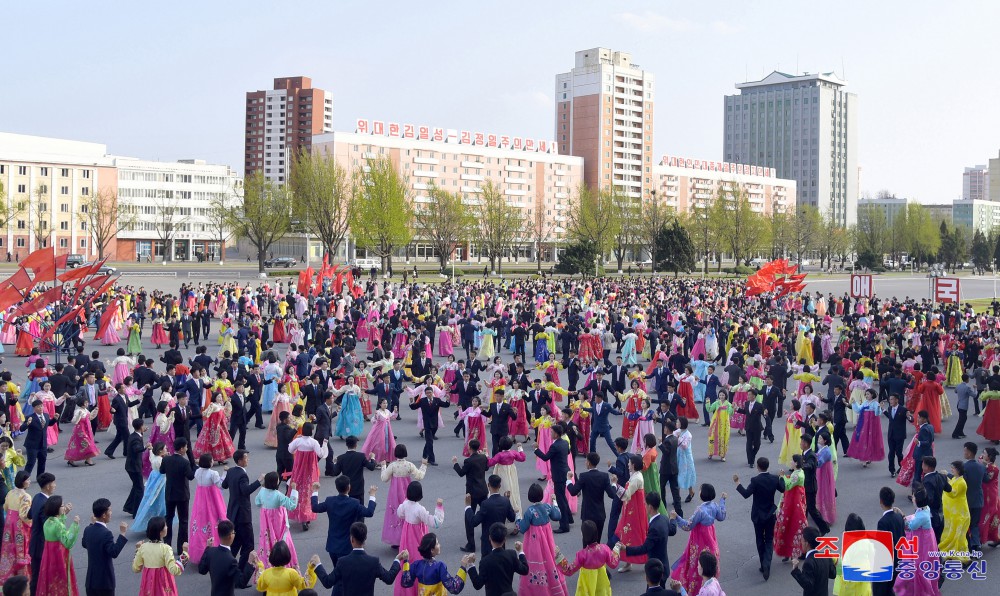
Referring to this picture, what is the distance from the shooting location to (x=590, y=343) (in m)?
22.9

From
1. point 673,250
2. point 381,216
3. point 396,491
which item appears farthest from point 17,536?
point 673,250

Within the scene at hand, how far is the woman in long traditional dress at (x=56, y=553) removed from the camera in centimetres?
696

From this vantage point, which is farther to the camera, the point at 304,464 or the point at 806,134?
the point at 806,134

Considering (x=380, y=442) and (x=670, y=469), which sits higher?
(x=670, y=469)

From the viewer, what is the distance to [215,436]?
11.8 meters

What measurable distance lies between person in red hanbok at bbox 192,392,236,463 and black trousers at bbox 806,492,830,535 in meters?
7.66

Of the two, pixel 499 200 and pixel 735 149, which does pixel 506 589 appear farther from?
pixel 735 149

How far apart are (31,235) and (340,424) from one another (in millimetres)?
78325

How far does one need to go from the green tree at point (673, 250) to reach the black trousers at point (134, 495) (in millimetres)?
56468

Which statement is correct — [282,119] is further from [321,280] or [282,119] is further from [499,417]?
[499,417]

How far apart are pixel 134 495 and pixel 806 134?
164074 millimetres

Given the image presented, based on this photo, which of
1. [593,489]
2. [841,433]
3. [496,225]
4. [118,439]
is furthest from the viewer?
[496,225]

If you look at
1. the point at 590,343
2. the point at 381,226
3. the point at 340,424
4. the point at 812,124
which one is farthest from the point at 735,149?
the point at 340,424

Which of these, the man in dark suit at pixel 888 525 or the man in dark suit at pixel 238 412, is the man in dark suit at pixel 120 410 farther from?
the man in dark suit at pixel 888 525
